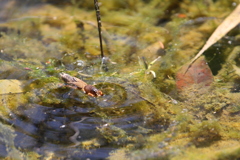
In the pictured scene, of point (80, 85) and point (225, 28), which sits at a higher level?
point (225, 28)

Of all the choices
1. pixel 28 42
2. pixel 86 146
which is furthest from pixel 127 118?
pixel 28 42

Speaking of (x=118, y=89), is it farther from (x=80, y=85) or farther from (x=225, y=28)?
(x=225, y=28)

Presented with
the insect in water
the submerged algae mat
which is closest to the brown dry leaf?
the submerged algae mat

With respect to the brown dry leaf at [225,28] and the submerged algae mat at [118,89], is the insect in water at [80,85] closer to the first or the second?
the submerged algae mat at [118,89]

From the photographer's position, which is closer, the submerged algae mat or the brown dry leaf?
the submerged algae mat

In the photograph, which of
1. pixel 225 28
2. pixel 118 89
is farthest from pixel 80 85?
pixel 225 28

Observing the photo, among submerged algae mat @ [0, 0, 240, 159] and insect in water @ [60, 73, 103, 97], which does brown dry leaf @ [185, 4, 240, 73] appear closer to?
submerged algae mat @ [0, 0, 240, 159]
